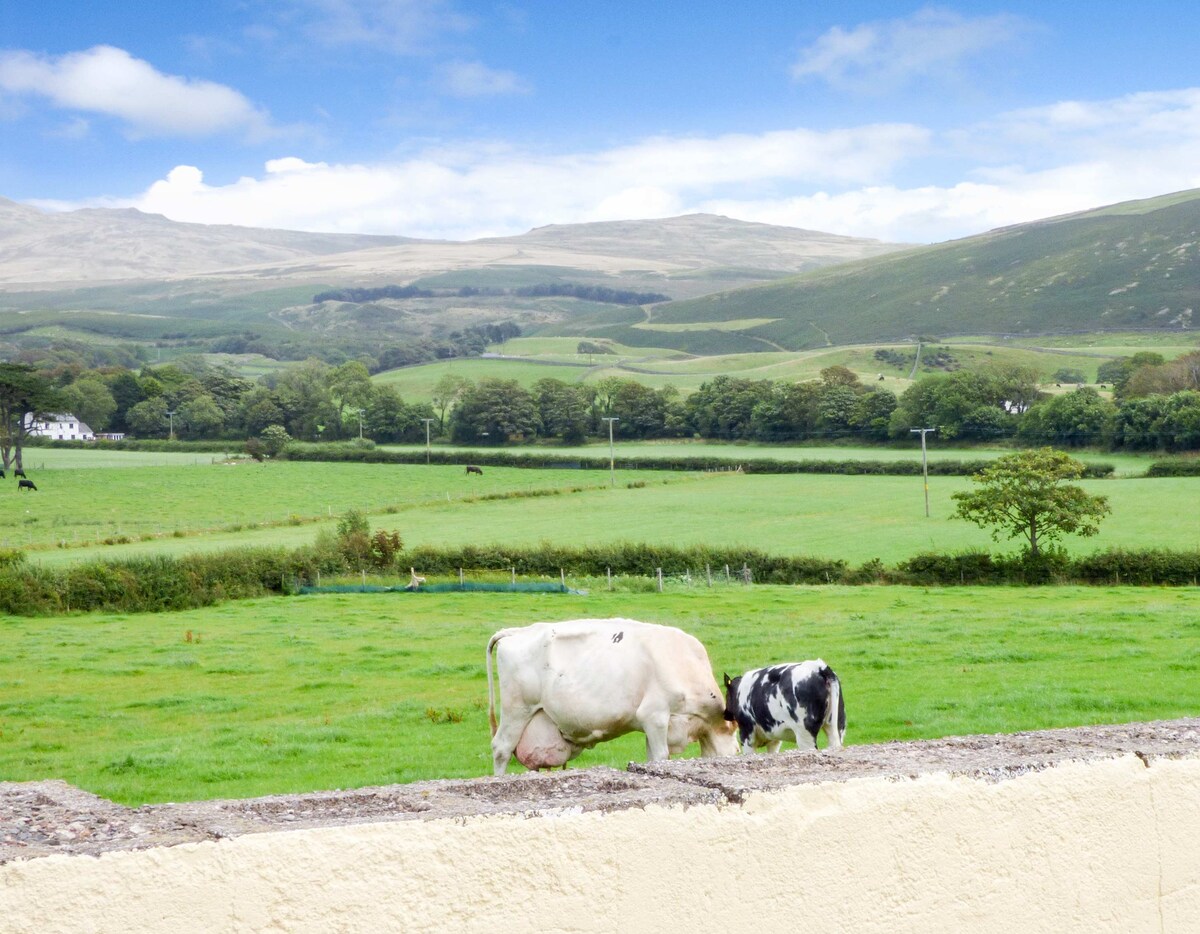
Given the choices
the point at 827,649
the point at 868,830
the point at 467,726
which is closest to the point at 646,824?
the point at 868,830

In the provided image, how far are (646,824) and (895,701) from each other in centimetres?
1785

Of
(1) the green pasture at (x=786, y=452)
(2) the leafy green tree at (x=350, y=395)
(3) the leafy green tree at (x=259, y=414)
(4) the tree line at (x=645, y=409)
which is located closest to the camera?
(1) the green pasture at (x=786, y=452)

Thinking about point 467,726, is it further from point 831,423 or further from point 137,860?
point 831,423

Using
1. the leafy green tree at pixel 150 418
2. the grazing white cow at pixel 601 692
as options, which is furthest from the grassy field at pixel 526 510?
the grazing white cow at pixel 601 692

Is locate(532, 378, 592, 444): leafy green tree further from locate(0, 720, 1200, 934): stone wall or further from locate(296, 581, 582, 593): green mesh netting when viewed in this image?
locate(0, 720, 1200, 934): stone wall

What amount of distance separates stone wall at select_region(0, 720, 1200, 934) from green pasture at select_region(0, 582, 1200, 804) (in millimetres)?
11626

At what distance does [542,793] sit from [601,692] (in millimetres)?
8297

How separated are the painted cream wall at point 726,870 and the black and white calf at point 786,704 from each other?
9.22m

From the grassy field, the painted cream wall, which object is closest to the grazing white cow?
the painted cream wall

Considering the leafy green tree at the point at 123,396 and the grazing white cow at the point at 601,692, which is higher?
the leafy green tree at the point at 123,396

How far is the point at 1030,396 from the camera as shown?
470 feet

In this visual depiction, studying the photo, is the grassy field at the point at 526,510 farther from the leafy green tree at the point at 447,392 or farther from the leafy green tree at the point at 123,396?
the leafy green tree at the point at 123,396

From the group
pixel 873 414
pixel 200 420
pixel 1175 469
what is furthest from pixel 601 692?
pixel 200 420

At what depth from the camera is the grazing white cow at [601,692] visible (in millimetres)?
12352
